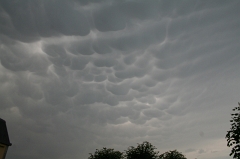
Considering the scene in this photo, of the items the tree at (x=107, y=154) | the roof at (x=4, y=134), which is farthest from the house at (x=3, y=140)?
the tree at (x=107, y=154)

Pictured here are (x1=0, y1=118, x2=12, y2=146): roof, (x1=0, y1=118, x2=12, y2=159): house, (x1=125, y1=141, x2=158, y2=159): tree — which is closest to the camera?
(x1=0, y1=118, x2=12, y2=159): house

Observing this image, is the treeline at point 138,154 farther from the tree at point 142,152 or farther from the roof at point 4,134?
the roof at point 4,134

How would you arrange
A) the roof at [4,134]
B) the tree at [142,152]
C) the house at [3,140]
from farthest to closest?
the tree at [142,152] < the roof at [4,134] < the house at [3,140]

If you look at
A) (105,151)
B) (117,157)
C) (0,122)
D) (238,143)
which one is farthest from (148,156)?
(0,122)

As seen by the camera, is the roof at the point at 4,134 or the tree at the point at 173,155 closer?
the roof at the point at 4,134

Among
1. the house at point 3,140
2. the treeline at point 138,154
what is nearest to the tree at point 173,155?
the treeline at point 138,154

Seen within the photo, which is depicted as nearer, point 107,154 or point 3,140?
point 3,140

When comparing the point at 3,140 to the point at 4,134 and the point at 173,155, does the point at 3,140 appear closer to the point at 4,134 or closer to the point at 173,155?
the point at 4,134

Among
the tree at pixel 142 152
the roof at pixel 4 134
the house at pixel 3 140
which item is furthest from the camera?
the tree at pixel 142 152

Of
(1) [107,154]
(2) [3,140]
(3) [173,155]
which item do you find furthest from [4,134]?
(3) [173,155]

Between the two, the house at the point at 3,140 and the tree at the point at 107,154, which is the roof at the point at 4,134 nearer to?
the house at the point at 3,140

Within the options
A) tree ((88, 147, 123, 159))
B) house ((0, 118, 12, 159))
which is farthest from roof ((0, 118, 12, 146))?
tree ((88, 147, 123, 159))

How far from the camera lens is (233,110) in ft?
83.9

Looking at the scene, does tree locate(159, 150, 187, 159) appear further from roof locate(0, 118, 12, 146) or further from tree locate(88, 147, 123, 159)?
roof locate(0, 118, 12, 146)
